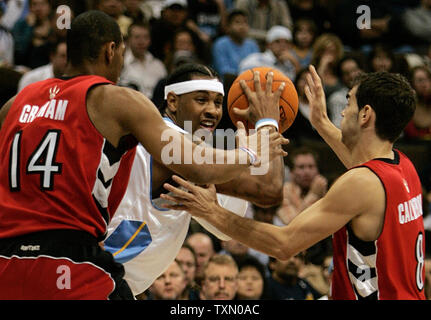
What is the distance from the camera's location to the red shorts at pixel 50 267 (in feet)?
11.0

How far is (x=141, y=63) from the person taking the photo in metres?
9.65

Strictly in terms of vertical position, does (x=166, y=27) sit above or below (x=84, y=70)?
above

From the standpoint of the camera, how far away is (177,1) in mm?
→ 10688

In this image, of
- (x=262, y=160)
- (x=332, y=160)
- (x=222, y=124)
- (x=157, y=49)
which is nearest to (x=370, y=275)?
(x=262, y=160)

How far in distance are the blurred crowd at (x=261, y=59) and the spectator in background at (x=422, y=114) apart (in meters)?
0.01

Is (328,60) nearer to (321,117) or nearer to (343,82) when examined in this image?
(343,82)

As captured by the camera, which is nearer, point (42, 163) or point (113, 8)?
point (42, 163)

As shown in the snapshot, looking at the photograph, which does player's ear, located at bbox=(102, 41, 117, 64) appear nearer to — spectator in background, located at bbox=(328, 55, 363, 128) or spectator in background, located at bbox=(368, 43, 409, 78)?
spectator in background, located at bbox=(328, 55, 363, 128)

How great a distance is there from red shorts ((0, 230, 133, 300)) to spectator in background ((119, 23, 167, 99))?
6.06 meters

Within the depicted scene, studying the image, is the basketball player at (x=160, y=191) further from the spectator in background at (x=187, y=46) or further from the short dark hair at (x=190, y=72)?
the spectator in background at (x=187, y=46)

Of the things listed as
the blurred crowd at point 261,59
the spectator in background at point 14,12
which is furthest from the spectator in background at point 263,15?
the spectator in background at point 14,12

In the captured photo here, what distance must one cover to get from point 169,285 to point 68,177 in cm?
310

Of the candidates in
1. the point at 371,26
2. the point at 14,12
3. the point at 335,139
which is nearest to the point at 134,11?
the point at 14,12
